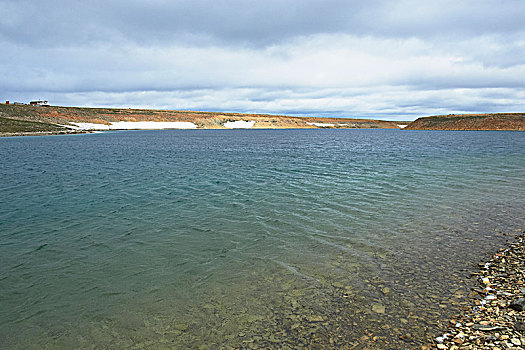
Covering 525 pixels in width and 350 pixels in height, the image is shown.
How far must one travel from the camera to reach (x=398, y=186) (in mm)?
17875

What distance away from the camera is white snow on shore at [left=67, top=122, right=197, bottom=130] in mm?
116188

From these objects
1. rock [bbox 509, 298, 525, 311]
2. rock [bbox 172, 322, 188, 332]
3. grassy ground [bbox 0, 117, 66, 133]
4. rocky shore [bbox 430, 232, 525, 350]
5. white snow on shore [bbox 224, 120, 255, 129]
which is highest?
white snow on shore [bbox 224, 120, 255, 129]

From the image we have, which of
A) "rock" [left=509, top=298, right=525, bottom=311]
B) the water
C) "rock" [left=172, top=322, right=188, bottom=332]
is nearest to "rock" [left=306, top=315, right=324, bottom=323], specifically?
the water

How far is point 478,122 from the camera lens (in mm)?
135625

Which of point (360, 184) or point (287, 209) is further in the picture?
point (360, 184)

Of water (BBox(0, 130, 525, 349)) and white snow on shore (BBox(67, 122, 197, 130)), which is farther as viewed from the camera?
white snow on shore (BBox(67, 122, 197, 130))

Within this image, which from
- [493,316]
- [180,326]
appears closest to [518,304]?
[493,316]

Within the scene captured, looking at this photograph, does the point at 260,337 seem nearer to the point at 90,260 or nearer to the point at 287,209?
the point at 90,260

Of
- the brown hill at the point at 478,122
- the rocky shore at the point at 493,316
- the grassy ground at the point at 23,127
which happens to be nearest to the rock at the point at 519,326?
the rocky shore at the point at 493,316

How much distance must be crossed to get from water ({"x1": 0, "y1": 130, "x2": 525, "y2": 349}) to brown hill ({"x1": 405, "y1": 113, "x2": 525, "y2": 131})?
13733 cm

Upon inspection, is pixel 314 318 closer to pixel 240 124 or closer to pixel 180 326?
pixel 180 326

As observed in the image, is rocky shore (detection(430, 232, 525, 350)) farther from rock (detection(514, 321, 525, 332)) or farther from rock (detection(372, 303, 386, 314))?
rock (detection(372, 303, 386, 314))

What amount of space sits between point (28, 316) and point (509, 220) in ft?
45.4

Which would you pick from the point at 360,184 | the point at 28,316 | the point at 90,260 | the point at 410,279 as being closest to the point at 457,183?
the point at 360,184
